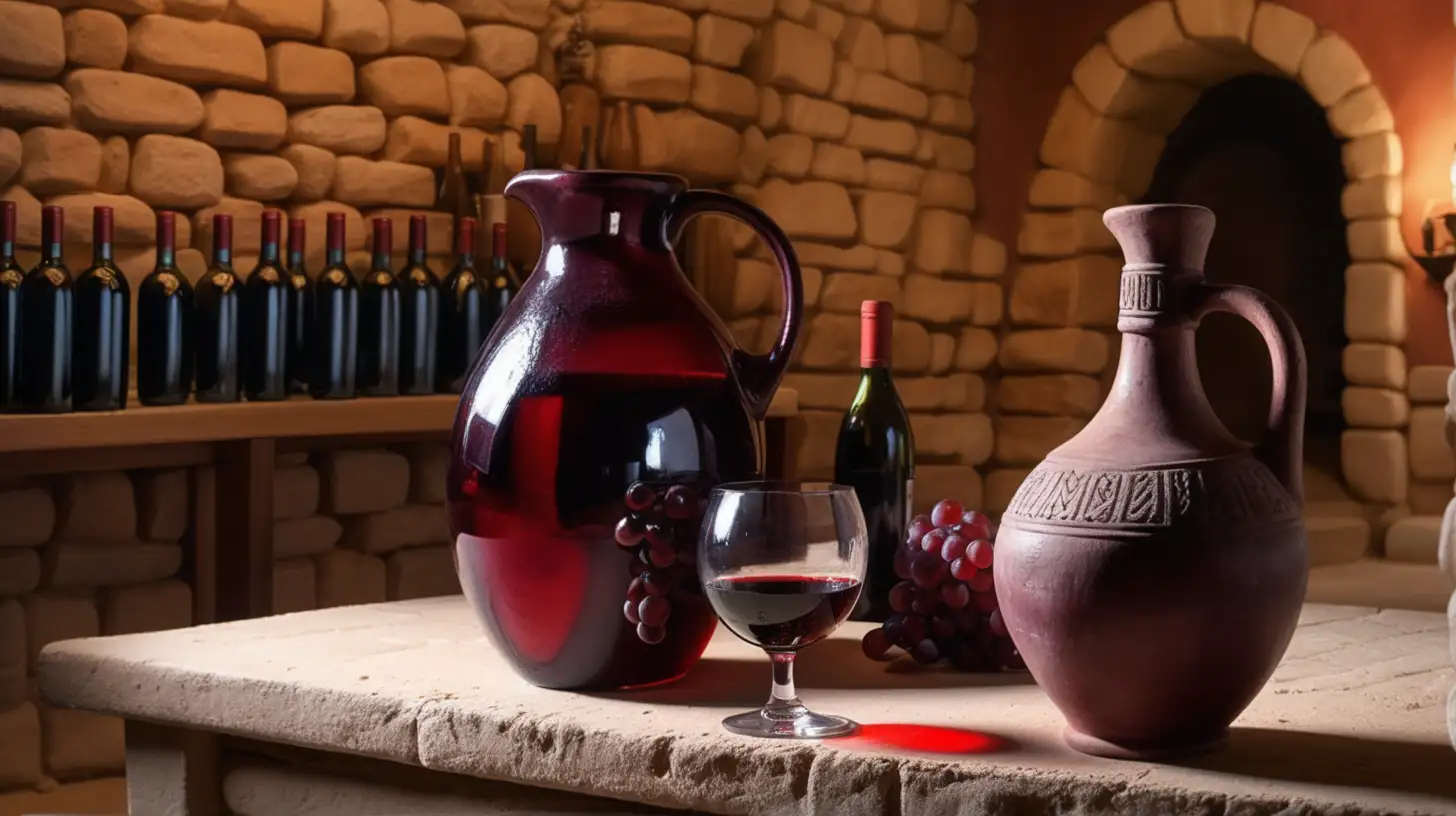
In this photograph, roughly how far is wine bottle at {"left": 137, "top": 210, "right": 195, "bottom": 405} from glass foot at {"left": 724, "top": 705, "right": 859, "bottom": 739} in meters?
2.21

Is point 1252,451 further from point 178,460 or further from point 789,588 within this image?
point 178,460

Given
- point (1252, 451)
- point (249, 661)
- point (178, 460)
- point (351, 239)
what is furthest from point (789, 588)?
→ point (351, 239)

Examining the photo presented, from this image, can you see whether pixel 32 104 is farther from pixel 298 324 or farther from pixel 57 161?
pixel 298 324

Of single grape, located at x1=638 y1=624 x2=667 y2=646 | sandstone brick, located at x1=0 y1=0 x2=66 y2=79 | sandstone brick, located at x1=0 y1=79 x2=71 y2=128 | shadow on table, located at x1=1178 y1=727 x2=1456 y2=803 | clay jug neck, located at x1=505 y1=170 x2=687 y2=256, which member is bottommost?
shadow on table, located at x1=1178 y1=727 x2=1456 y2=803

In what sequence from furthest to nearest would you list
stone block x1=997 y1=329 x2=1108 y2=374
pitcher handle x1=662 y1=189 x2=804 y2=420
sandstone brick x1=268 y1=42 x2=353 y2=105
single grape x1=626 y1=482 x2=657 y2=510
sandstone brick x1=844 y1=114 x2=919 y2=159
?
stone block x1=997 y1=329 x2=1108 y2=374 → sandstone brick x1=844 y1=114 x2=919 y2=159 → sandstone brick x1=268 y1=42 x2=353 y2=105 → pitcher handle x1=662 y1=189 x2=804 y2=420 → single grape x1=626 y1=482 x2=657 y2=510

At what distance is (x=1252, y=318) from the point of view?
1.09 meters

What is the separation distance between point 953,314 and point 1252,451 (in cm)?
452

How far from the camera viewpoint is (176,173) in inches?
132

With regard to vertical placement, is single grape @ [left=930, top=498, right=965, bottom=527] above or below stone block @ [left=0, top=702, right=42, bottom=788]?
above

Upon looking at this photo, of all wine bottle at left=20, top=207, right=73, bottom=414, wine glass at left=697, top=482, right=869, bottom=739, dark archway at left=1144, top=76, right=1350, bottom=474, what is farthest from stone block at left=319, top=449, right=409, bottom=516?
dark archway at left=1144, top=76, right=1350, bottom=474

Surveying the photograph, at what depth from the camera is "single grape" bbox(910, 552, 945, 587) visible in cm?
134

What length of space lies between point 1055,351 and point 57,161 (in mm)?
3520

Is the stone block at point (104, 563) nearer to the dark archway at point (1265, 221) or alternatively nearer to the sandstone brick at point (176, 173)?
the sandstone brick at point (176, 173)

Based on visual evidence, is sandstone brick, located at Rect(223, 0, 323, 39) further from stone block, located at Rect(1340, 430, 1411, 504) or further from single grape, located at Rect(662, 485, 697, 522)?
stone block, located at Rect(1340, 430, 1411, 504)
